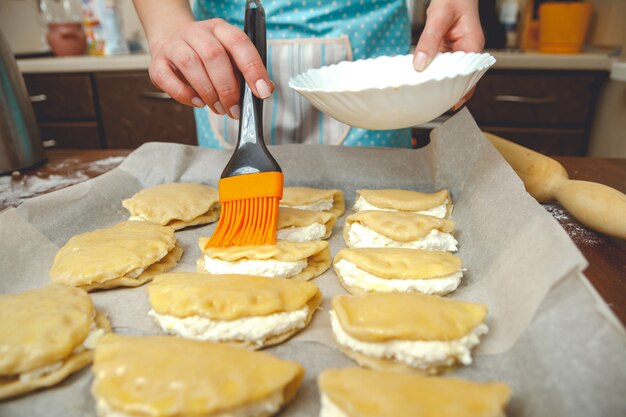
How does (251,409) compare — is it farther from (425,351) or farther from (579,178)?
(579,178)

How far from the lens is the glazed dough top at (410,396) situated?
67 centimetres

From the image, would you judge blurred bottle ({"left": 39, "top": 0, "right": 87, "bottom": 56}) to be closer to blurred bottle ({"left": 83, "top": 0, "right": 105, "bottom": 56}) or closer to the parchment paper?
blurred bottle ({"left": 83, "top": 0, "right": 105, "bottom": 56})

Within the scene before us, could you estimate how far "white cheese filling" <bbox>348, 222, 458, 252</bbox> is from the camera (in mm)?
1276

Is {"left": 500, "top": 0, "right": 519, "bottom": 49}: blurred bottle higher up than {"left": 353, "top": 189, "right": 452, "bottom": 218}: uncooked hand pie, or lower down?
higher up

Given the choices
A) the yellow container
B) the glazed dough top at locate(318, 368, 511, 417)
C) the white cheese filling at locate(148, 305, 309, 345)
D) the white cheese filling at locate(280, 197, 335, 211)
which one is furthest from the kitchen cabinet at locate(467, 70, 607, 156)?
the glazed dough top at locate(318, 368, 511, 417)

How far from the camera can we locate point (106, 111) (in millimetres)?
3188

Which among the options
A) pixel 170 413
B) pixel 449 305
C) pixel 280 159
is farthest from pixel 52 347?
pixel 280 159

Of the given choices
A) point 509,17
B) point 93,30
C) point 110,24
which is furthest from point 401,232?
point 93,30

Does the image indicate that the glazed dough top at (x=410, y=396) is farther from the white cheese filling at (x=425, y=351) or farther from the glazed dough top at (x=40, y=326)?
the glazed dough top at (x=40, y=326)

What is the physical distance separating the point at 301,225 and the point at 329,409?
675 mm

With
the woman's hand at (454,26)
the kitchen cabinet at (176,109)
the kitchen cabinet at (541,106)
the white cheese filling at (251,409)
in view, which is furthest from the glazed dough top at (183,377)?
the kitchen cabinet at (541,106)

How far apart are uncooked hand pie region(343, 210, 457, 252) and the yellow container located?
231cm

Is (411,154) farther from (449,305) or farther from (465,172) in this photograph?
(449,305)

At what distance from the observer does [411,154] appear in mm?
1707
